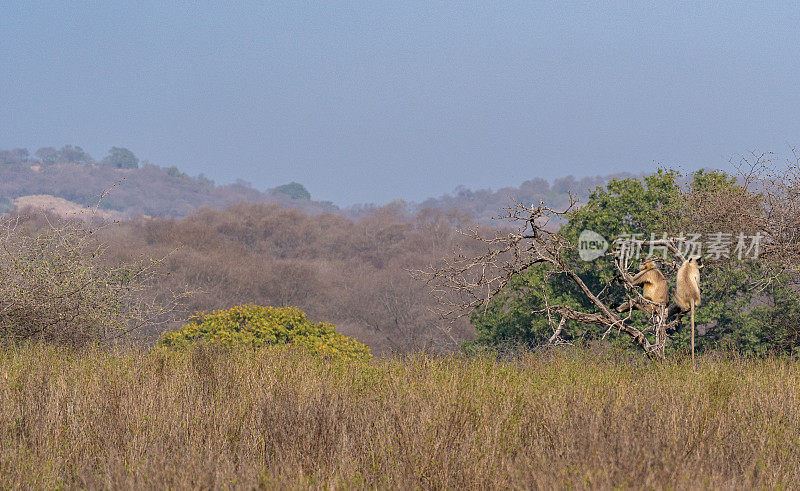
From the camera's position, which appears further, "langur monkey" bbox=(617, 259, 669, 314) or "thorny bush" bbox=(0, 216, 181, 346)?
"thorny bush" bbox=(0, 216, 181, 346)

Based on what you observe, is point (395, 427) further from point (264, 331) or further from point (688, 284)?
point (264, 331)

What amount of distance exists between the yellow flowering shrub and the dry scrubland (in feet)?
16.2

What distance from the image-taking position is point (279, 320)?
40.3 feet

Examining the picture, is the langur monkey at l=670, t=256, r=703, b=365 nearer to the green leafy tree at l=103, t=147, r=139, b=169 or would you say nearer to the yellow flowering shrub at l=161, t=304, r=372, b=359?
the yellow flowering shrub at l=161, t=304, r=372, b=359

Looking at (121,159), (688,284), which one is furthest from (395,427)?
(121,159)

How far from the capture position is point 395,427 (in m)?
4.39

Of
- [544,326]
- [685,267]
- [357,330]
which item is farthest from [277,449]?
[357,330]

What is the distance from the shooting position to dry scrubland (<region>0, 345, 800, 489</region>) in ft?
11.7

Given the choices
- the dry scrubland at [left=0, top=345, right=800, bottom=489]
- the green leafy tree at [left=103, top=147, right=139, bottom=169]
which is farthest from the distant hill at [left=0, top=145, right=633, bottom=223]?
the dry scrubland at [left=0, top=345, right=800, bottom=489]

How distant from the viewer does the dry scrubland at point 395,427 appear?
358 cm

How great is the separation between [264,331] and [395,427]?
7954 millimetres

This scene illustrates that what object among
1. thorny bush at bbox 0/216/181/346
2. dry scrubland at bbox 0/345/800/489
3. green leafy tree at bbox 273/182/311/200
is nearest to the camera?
dry scrubland at bbox 0/345/800/489

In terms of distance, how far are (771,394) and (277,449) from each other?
4125 millimetres

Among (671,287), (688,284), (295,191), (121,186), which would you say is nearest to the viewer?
(688,284)
